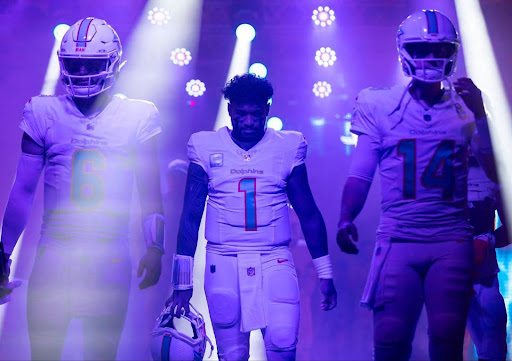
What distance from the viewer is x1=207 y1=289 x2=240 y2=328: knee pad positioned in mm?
3561

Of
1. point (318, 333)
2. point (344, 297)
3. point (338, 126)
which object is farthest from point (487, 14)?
point (318, 333)

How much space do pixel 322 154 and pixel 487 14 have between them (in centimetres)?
194

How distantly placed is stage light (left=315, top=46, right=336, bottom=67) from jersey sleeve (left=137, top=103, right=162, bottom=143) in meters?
2.48

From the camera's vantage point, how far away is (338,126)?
598 centimetres

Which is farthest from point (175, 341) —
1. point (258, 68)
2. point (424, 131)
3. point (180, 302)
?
point (258, 68)

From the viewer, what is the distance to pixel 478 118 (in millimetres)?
3928

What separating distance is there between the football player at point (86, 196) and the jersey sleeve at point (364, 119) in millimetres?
1245

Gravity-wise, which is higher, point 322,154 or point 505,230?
point 322,154

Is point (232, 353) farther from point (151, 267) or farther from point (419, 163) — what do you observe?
point (419, 163)

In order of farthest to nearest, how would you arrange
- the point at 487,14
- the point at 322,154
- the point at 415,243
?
the point at 322,154 < the point at 487,14 < the point at 415,243

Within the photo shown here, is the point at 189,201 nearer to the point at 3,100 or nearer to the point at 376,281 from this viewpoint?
the point at 376,281

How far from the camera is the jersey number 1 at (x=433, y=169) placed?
3.68 m

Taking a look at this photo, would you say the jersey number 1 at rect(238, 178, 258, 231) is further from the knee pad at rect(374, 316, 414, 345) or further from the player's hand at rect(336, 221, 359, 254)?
the knee pad at rect(374, 316, 414, 345)

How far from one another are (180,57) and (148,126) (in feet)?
7.22
